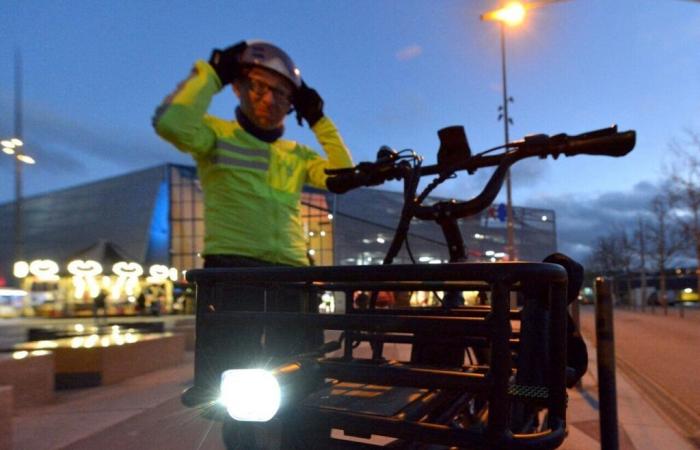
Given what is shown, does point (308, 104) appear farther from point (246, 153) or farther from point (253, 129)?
point (246, 153)

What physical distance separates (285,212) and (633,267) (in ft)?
165

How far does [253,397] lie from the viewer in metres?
1.25

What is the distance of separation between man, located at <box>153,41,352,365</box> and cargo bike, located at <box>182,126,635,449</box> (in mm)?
335

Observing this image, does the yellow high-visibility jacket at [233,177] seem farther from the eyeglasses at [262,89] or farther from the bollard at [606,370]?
the bollard at [606,370]

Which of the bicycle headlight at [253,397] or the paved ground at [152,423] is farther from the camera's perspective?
the paved ground at [152,423]

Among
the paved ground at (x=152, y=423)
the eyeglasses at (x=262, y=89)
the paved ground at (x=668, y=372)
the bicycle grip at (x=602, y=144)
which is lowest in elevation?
the paved ground at (x=668, y=372)

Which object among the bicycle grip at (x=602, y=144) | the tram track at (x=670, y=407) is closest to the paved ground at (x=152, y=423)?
the tram track at (x=670, y=407)

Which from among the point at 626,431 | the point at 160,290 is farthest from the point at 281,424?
the point at 160,290

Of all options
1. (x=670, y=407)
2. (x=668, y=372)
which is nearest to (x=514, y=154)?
(x=670, y=407)

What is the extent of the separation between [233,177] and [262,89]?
0.41 m

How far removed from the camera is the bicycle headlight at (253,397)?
1.25m

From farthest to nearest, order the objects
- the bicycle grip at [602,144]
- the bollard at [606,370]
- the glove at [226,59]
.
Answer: the bollard at [606,370]
the glove at [226,59]
the bicycle grip at [602,144]

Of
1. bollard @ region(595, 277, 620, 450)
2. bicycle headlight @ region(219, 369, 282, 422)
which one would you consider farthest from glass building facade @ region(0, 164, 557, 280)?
bicycle headlight @ region(219, 369, 282, 422)

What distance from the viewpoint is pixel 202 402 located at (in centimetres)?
150
